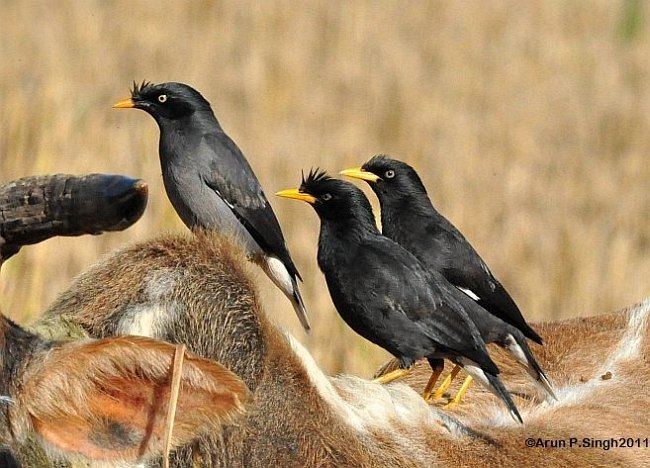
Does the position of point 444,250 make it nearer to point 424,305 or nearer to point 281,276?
point 424,305

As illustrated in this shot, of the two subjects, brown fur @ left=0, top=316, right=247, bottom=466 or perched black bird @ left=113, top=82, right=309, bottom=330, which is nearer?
brown fur @ left=0, top=316, right=247, bottom=466

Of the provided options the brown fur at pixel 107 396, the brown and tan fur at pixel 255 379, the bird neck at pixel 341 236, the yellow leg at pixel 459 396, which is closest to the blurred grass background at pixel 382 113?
the bird neck at pixel 341 236

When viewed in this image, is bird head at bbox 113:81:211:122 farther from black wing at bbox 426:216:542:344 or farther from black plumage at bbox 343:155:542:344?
black wing at bbox 426:216:542:344

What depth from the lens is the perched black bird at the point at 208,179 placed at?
411 centimetres

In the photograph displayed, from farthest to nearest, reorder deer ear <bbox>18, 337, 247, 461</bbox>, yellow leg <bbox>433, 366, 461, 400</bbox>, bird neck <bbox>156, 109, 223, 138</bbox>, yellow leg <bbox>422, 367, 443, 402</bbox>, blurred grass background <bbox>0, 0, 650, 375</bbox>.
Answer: blurred grass background <bbox>0, 0, 650, 375</bbox> < bird neck <bbox>156, 109, 223, 138</bbox> < yellow leg <bbox>433, 366, 461, 400</bbox> < yellow leg <bbox>422, 367, 443, 402</bbox> < deer ear <bbox>18, 337, 247, 461</bbox>

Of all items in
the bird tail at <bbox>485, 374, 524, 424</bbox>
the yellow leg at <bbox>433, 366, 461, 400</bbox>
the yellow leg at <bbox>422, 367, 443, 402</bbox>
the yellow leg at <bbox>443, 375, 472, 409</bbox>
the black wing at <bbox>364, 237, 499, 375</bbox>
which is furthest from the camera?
the yellow leg at <bbox>433, 366, 461, 400</bbox>

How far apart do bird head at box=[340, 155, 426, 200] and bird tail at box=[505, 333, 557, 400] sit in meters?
0.53

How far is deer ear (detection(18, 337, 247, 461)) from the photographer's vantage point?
2387 millimetres

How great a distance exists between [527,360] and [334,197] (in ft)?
2.51

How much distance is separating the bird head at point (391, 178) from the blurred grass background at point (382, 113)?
1.80 metres

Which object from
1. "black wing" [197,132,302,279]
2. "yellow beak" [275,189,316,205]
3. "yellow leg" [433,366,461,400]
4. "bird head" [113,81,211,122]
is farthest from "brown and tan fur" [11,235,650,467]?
"bird head" [113,81,211,122]

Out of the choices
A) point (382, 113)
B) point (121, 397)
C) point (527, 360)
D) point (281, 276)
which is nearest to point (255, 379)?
point (121, 397)

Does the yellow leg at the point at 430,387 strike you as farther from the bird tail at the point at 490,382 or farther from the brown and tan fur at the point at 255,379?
the brown and tan fur at the point at 255,379

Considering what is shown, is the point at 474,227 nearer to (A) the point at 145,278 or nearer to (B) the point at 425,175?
(B) the point at 425,175
